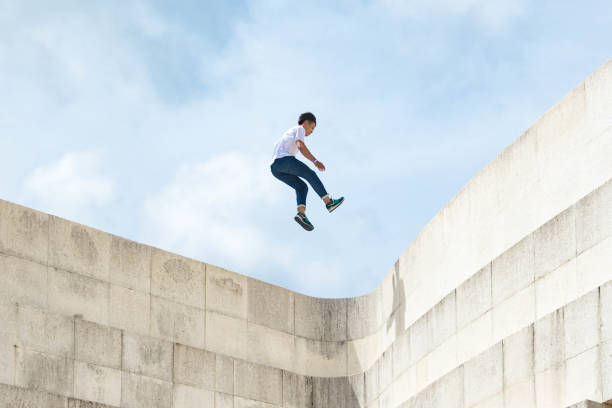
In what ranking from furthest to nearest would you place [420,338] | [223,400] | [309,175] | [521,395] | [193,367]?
1. [309,175]
2. [223,400]
3. [193,367]
4. [420,338]
5. [521,395]

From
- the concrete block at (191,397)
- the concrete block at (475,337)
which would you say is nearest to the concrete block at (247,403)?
the concrete block at (191,397)

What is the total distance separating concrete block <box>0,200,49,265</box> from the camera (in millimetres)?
20109

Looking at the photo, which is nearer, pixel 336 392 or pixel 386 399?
pixel 386 399

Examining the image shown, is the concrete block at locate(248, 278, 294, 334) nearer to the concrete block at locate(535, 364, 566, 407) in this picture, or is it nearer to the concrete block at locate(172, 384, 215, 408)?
the concrete block at locate(172, 384, 215, 408)

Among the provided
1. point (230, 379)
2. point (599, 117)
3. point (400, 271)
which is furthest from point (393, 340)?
point (599, 117)

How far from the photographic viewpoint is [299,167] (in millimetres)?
23047

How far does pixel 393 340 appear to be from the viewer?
22188 millimetres

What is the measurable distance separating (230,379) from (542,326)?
682cm

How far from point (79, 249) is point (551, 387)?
830cm

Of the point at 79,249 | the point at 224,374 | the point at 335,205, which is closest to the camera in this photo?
the point at 79,249

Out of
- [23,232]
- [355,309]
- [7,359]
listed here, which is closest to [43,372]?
[7,359]

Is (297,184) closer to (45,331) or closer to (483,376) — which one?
(45,331)

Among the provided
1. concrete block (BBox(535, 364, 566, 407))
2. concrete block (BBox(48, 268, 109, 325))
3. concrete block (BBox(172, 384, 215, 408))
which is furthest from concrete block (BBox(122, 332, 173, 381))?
concrete block (BBox(535, 364, 566, 407))

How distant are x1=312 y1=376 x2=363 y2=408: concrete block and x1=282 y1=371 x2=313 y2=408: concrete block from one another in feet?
0.39
